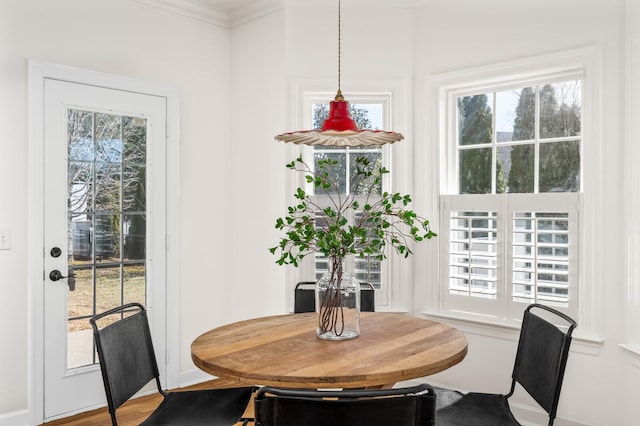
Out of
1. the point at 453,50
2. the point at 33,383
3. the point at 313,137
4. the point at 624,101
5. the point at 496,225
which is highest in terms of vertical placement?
the point at 453,50

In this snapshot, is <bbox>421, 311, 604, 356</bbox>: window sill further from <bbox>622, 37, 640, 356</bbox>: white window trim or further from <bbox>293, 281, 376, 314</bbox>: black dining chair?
<bbox>293, 281, 376, 314</bbox>: black dining chair

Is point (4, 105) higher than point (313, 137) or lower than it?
higher

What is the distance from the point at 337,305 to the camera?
84.0 inches

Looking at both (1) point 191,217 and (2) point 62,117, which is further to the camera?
(1) point 191,217

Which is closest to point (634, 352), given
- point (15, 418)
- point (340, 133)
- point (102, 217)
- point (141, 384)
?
point (340, 133)

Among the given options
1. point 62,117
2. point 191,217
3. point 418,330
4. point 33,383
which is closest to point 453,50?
point 418,330

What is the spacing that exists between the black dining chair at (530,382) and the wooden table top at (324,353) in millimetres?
293

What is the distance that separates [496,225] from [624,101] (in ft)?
3.14

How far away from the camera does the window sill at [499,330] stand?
2.74 meters

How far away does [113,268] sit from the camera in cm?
344

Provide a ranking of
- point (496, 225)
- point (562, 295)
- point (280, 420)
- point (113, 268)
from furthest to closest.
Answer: point (113, 268) < point (496, 225) < point (562, 295) < point (280, 420)

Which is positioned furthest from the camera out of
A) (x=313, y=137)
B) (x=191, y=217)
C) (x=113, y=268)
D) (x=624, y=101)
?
(x=191, y=217)

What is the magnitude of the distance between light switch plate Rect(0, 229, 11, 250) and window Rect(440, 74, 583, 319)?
262cm

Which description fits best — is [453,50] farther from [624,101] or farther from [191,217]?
[191,217]
